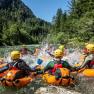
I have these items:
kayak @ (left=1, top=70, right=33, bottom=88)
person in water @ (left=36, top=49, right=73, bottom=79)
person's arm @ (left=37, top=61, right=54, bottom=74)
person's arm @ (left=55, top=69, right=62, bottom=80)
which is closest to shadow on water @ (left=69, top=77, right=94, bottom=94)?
person's arm @ (left=55, top=69, right=62, bottom=80)

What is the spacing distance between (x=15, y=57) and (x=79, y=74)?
9.07ft

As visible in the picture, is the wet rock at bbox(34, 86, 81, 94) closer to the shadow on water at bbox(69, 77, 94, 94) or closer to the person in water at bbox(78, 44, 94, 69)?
the shadow on water at bbox(69, 77, 94, 94)

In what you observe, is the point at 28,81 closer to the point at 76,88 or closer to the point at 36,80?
the point at 36,80

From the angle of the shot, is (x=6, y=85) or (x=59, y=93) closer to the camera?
(x=59, y=93)

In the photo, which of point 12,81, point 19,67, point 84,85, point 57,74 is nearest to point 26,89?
point 12,81

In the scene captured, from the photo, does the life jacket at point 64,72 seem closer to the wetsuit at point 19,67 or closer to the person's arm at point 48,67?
the person's arm at point 48,67

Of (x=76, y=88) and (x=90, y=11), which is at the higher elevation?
(x=90, y=11)

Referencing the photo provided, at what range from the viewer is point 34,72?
13.8 meters

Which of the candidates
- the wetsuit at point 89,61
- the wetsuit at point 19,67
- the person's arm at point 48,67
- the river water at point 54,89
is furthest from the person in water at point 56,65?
the wetsuit at point 89,61

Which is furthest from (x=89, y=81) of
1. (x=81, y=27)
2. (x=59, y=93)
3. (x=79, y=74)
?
(x=81, y=27)

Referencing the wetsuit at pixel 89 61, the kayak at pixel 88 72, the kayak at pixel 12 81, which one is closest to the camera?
the kayak at pixel 12 81

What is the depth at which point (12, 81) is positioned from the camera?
12.8 metres

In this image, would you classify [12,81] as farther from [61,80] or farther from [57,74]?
[61,80]

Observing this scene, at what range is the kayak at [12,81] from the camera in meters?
12.8
